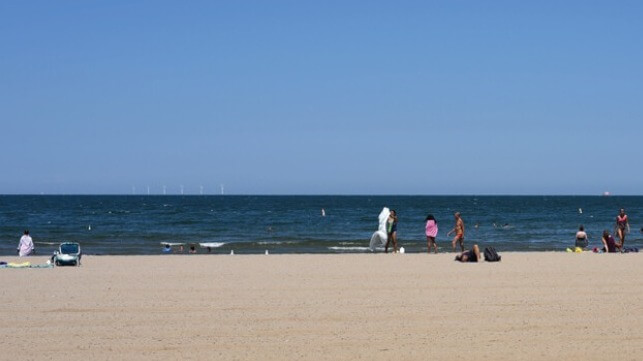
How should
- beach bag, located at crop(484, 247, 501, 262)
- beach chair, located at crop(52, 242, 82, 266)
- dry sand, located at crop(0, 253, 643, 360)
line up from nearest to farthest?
dry sand, located at crop(0, 253, 643, 360) → beach chair, located at crop(52, 242, 82, 266) → beach bag, located at crop(484, 247, 501, 262)

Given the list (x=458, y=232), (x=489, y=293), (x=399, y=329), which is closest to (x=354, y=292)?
(x=489, y=293)

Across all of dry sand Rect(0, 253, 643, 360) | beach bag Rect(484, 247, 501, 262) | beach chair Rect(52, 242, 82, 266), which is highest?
beach chair Rect(52, 242, 82, 266)

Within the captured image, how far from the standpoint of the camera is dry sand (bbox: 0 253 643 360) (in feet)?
30.4

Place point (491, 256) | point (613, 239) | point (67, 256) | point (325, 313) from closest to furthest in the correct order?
point (325, 313) → point (67, 256) → point (491, 256) → point (613, 239)

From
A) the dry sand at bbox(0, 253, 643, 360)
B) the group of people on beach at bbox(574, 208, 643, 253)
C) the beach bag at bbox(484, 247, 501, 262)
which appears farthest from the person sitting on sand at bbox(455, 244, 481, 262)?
the group of people on beach at bbox(574, 208, 643, 253)

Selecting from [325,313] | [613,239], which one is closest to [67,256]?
[325,313]

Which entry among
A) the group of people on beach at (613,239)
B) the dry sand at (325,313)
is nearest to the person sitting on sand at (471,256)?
the dry sand at (325,313)

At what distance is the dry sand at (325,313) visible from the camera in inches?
364

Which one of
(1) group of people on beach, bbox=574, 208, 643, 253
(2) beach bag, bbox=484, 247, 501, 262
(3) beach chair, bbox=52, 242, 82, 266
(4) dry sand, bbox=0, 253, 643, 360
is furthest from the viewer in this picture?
(1) group of people on beach, bbox=574, 208, 643, 253

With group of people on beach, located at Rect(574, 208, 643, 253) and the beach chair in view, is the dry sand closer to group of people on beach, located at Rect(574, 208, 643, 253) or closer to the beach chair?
the beach chair

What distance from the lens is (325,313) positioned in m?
11.7

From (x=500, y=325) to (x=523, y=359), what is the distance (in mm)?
1944

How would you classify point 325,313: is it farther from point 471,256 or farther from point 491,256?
point 491,256

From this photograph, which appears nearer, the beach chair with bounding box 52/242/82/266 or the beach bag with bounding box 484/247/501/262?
the beach chair with bounding box 52/242/82/266
